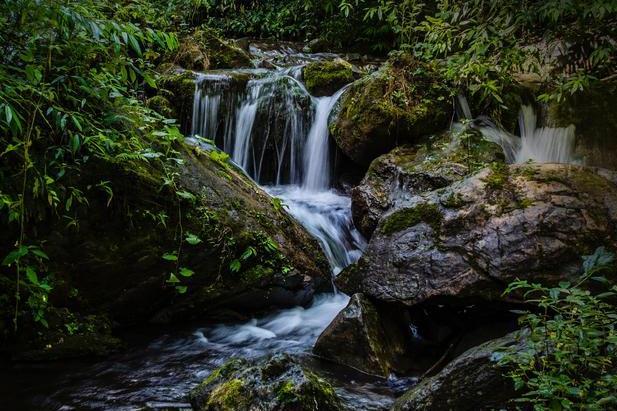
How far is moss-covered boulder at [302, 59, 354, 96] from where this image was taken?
8.71 meters

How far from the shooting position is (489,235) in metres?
4.21

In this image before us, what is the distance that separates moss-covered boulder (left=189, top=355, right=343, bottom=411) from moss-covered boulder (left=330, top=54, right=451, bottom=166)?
461 centimetres

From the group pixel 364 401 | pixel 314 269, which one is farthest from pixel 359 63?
pixel 364 401

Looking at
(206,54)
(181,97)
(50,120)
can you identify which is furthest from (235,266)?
(206,54)

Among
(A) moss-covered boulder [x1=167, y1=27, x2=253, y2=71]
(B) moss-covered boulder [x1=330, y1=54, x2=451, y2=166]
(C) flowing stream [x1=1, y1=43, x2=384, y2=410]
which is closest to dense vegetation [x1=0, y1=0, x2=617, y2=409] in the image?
(C) flowing stream [x1=1, y1=43, x2=384, y2=410]

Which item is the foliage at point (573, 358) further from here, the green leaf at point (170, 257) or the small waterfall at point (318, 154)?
the small waterfall at point (318, 154)

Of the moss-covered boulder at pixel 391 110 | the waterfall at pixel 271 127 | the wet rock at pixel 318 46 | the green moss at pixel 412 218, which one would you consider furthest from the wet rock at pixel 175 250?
the wet rock at pixel 318 46

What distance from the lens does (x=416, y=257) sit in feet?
14.2

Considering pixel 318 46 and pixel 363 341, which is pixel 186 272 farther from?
pixel 318 46

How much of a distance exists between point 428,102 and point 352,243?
2371mm

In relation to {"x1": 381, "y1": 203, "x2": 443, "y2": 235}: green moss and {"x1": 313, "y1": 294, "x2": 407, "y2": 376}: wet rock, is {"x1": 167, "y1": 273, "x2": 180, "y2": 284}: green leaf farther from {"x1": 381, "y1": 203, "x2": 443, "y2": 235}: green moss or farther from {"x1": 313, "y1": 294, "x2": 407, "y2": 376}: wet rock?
{"x1": 381, "y1": 203, "x2": 443, "y2": 235}: green moss

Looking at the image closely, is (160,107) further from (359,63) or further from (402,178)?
(359,63)

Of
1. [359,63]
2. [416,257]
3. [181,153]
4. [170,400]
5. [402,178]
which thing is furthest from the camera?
[359,63]

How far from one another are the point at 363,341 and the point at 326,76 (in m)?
5.69
